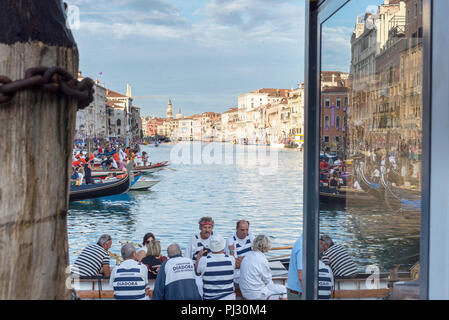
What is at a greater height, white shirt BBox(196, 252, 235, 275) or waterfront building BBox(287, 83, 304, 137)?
waterfront building BBox(287, 83, 304, 137)

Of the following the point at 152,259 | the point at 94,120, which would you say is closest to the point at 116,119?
the point at 94,120

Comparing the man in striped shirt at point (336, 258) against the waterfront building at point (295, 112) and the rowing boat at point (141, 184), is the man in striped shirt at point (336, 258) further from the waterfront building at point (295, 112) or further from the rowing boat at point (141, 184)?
the waterfront building at point (295, 112)

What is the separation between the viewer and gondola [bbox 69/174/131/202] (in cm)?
2012

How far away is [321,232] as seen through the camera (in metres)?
1.40

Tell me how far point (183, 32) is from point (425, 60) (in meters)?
50.7

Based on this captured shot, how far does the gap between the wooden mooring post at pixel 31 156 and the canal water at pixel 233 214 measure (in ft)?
2.22

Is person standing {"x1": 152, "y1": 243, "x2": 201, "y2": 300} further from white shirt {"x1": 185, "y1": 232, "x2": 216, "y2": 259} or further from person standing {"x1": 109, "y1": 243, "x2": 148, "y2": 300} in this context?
white shirt {"x1": 185, "y1": 232, "x2": 216, "y2": 259}

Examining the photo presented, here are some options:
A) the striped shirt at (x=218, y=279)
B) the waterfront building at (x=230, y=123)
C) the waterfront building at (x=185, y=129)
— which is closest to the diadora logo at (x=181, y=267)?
the striped shirt at (x=218, y=279)

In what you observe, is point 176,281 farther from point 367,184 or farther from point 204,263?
point 367,184

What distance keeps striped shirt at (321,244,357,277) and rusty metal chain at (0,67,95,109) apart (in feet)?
3.21

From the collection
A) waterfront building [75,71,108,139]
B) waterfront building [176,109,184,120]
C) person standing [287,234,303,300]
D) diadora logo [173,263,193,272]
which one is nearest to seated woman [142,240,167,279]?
diadora logo [173,263,193,272]

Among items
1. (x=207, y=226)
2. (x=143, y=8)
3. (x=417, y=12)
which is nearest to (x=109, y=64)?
(x=143, y=8)

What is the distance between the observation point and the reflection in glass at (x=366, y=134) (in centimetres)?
130
